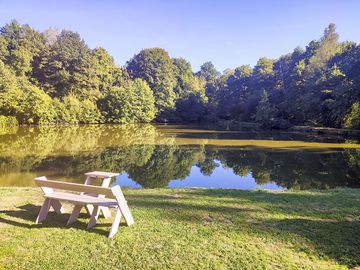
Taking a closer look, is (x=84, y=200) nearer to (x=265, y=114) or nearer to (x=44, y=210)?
(x=44, y=210)

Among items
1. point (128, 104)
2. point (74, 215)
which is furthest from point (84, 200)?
point (128, 104)

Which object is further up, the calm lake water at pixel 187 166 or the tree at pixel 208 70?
the tree at pixel 208 70

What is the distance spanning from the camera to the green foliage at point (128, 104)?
52.3m

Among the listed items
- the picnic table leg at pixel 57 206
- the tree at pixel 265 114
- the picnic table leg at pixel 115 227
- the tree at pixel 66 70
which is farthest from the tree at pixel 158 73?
the picnic table leg at pixel 115 227

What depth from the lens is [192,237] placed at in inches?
188

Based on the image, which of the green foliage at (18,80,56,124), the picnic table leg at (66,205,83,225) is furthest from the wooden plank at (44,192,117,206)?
the green foliage at (18,80,56,124)

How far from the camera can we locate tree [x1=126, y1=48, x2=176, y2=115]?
63938mm

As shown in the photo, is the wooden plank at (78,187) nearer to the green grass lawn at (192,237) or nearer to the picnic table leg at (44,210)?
the picnic table leg at (44,210)

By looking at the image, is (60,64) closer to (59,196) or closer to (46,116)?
(46,116)

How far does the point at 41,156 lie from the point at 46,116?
91.1 feet

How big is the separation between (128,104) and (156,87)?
47.6 ft

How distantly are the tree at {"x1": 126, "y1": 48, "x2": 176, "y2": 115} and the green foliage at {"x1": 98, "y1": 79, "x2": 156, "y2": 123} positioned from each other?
17.9ft

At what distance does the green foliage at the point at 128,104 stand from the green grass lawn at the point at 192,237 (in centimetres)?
4626

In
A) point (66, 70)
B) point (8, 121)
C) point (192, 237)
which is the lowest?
point (8, 121)
